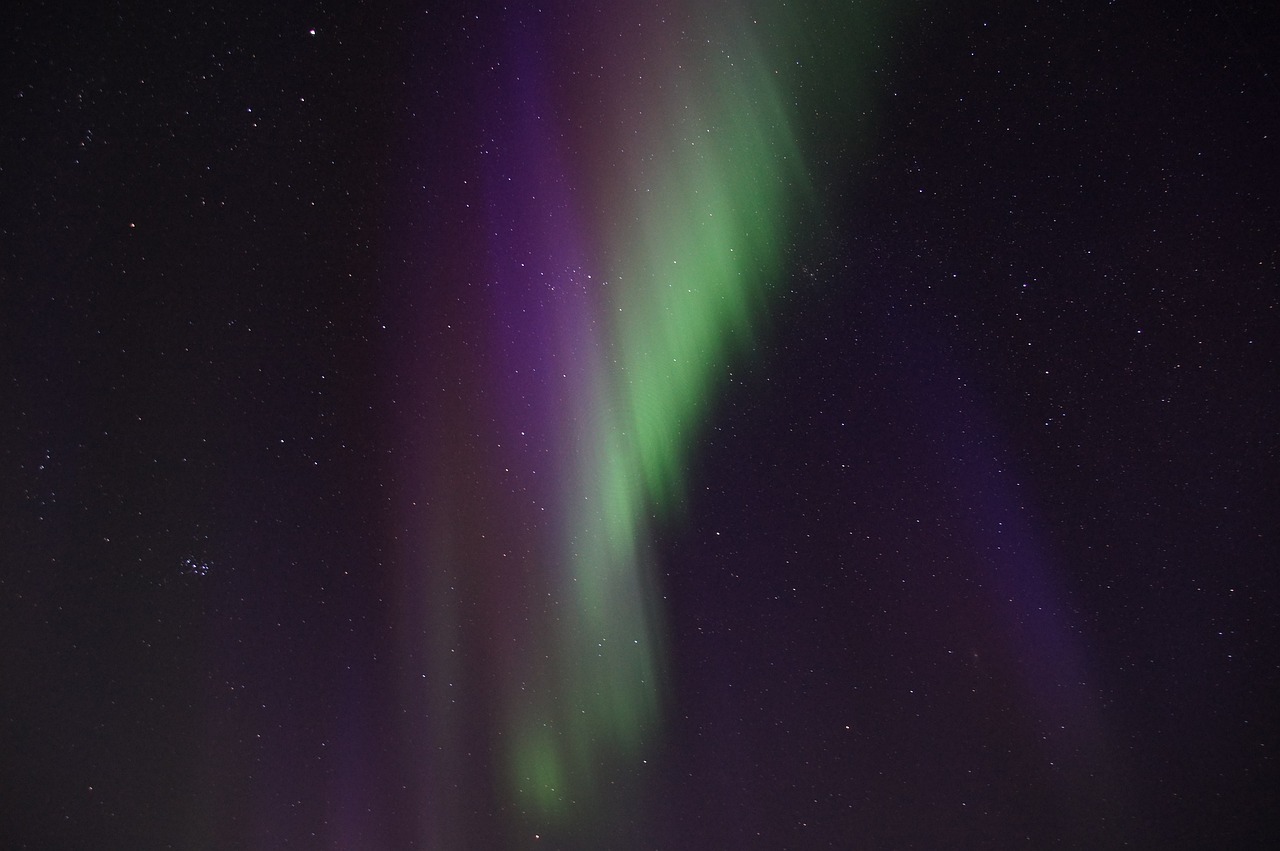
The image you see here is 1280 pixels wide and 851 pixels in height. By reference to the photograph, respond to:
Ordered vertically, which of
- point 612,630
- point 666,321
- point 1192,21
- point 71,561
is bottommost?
point 612,630

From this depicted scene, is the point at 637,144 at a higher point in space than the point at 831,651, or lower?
higher

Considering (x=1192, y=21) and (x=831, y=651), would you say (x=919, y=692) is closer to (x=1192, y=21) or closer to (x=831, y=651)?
(x=831, y=651)

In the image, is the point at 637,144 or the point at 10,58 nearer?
the point at 10,58

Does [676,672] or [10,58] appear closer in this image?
[10,58]

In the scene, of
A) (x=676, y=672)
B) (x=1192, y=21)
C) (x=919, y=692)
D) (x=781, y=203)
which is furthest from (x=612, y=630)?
(x=1192, y=21)

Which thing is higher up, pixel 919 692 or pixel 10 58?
pixel 10 58

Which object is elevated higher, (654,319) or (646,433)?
(654,319)

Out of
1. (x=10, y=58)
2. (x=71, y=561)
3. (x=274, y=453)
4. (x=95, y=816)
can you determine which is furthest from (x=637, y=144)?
(x=95, y=816)

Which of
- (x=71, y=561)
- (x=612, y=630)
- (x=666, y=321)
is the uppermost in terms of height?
(x=666, y=321)

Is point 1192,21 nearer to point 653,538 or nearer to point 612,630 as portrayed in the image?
point 653,538
